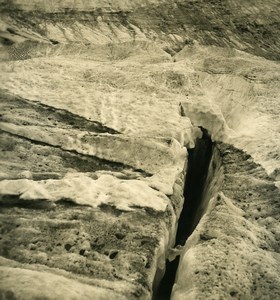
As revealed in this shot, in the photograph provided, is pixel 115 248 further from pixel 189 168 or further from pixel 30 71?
pixel 30 71

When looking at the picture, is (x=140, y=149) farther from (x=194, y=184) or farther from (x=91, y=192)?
(x=194, y=184)

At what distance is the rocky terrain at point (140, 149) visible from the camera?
191 cm

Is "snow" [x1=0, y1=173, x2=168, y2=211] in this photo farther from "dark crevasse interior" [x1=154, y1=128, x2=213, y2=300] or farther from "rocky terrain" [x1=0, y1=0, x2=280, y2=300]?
"dark crevasse interior" [x1=154, y1=128, x2=213, y2=300]

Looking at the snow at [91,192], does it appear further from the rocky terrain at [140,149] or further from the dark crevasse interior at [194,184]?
the dark crevasse interior at [194,184]

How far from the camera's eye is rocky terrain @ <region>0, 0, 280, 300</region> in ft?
6.26

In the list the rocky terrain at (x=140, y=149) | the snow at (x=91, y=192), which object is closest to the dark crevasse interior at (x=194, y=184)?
the rocky terrain at (x=140, y=149)

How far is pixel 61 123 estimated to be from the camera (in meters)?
2.80

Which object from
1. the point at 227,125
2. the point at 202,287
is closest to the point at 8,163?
the point at 202,287

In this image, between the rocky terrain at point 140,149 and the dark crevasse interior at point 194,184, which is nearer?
the rocky terrain at point 140,149

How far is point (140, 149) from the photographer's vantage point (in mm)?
2594

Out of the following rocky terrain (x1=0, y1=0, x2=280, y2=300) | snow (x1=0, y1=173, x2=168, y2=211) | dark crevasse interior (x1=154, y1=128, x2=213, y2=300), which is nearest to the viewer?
rocky terrain (x1=0, y1=0, x2=280, y2=300)

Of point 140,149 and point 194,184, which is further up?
point 140,149

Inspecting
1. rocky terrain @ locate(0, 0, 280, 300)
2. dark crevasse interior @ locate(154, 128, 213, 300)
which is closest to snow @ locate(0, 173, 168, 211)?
rocky terrain @ locate(0, 0, 280, 300)

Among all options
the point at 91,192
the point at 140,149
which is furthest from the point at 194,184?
the point at 91,192
